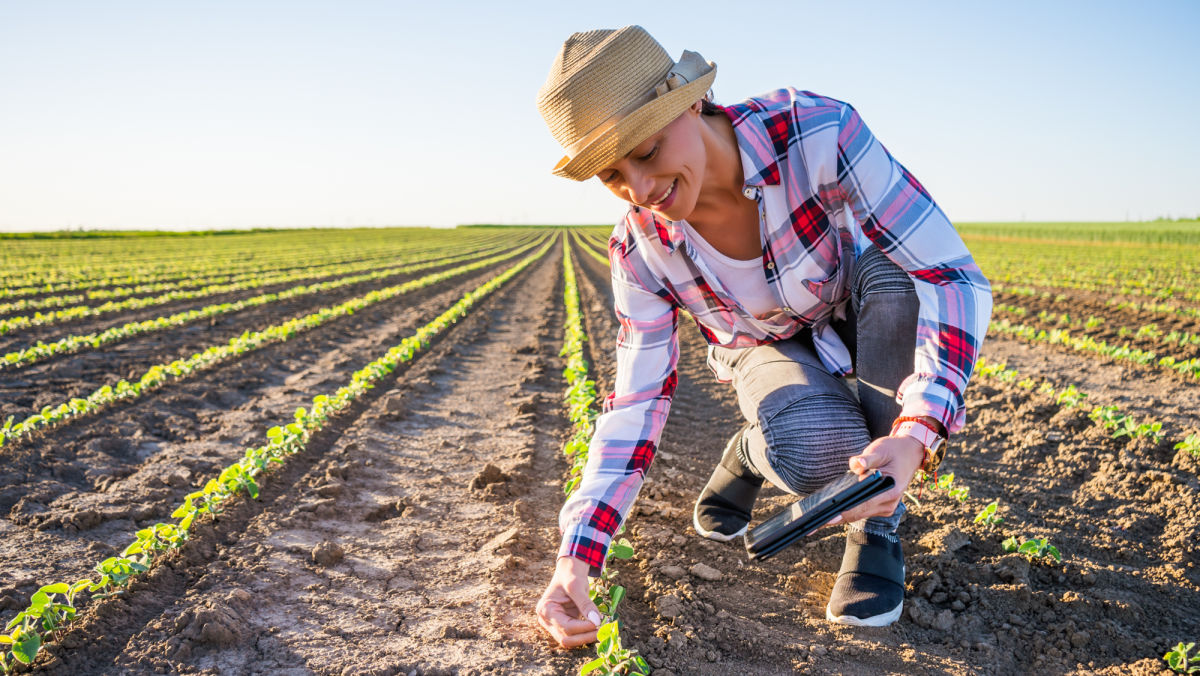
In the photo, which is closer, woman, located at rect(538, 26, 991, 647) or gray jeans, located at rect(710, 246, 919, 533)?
woman, located at rect(538, 26, 991, 647)

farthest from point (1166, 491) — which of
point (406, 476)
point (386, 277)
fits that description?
point (386, 277)

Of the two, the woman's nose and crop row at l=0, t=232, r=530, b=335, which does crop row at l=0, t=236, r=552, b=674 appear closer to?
the woman's nose

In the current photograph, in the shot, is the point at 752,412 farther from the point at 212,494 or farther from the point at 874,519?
the point at 212,494

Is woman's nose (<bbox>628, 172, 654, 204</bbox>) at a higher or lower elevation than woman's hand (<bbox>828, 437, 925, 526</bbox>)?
higher

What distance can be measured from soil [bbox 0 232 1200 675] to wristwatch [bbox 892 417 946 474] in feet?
2.21

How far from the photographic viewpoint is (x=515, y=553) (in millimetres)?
2721

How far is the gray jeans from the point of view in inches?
79.4

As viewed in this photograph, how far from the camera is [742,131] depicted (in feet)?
6.47

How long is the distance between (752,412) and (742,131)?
914mm

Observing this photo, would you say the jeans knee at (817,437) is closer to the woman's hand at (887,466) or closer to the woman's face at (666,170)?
the woman's hand at (887,466)

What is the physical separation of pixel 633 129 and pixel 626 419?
84 centimetres

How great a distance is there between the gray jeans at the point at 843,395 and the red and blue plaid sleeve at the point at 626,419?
36 centimetres

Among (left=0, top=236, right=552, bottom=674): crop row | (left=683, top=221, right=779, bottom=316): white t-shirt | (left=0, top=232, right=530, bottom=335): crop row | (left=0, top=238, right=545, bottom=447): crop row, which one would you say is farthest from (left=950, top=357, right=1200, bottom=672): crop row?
(left=0, top=232, right=530, bottom=335): crop row

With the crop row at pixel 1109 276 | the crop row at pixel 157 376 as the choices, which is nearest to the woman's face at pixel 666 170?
the crop row at pixel 157 376
